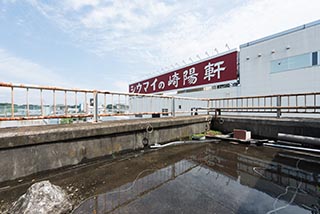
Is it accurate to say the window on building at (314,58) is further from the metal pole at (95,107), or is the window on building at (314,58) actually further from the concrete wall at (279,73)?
the metal pole at (95,107)

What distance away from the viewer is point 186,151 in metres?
3.68

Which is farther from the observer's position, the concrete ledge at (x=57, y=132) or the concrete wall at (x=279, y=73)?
the concrete wall at (x=279, y=73)

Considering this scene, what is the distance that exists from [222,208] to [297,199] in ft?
3.01

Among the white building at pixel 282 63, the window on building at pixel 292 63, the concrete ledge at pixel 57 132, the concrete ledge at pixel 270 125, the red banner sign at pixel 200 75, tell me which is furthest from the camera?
the red banner sign at pixel 200 75

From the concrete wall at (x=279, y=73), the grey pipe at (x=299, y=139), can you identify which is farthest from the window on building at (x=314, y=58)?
the grey pipe at (x=299, y=139)

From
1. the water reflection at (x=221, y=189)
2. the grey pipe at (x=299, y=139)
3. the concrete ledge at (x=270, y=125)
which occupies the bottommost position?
the water reflection at (x=221, y=189)

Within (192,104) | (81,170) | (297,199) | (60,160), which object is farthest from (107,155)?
(192,104)

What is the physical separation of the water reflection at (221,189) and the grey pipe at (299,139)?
1.82ft

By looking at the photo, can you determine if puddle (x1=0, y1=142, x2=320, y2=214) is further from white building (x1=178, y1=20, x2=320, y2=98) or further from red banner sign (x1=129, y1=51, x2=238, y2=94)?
red banner sign (x1=129, y1=51, x2=238, y2=94)

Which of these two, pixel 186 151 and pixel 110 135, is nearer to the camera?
pixel 110 135

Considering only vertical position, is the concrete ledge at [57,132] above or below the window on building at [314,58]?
below

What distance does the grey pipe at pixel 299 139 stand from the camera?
3464mm

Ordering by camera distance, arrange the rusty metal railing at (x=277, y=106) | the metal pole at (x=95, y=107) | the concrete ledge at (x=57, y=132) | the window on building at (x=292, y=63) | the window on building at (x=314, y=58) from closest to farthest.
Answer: the concrete ledge at (x=57, y=132)
the metal pole at (x=95, y=107)
the rusty metal railing at (x=277, y=106)
the window on building at (x=314, y=58)
the window on building at (x=292, y=63)

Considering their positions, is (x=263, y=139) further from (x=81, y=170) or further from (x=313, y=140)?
(x=81, y=170)
